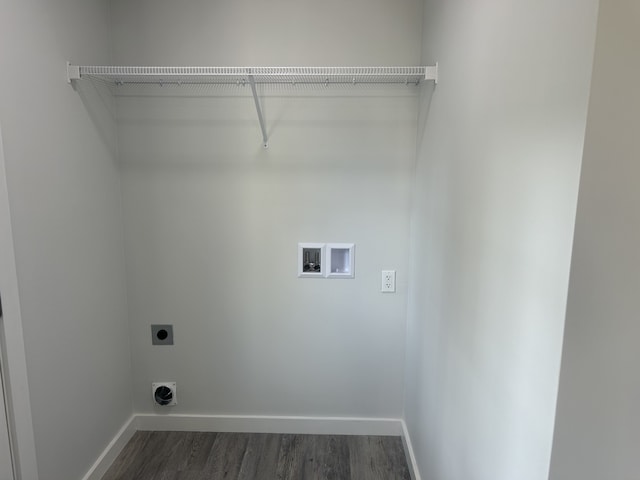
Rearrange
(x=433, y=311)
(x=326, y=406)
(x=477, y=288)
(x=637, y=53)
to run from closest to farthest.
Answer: (x=637, y=53)
(x=477, y=288)
(x=433, y=311)
(x=326, y=406)

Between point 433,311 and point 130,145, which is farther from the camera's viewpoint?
point 130,145

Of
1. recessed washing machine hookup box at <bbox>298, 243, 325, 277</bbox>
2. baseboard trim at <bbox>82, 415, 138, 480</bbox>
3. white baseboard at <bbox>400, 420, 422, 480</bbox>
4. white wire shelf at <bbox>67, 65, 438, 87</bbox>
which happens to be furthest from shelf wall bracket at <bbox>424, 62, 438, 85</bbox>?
baseboard trim at <bbox>82, 415, 138, 480</bbox>

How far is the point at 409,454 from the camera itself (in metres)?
2.06

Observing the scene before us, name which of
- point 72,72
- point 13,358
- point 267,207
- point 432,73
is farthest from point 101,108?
point 432,73

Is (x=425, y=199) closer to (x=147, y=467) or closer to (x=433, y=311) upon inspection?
(x=433, y=311)

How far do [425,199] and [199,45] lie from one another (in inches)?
52.9

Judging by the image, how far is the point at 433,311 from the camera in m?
1.64

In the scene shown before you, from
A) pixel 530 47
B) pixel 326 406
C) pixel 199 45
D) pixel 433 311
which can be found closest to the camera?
pixel 530 47

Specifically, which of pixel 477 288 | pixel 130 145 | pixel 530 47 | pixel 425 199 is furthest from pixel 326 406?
pixel 530 47

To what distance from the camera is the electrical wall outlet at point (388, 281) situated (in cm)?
215

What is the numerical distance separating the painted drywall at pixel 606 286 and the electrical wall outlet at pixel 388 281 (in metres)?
1.41

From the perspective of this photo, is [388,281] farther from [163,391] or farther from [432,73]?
[163,391]

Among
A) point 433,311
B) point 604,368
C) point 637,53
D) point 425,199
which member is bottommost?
point 433,311

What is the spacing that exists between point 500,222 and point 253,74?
3.90ft
